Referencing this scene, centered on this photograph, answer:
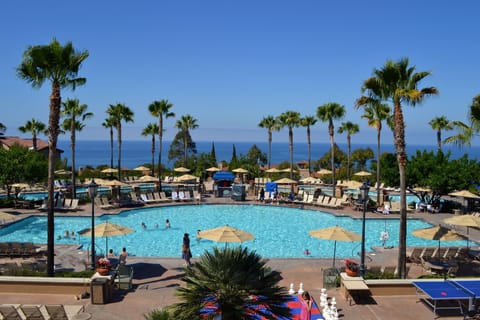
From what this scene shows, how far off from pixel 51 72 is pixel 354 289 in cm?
1186

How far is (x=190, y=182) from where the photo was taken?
40500 millimetres

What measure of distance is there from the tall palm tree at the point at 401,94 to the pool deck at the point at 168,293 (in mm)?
1875

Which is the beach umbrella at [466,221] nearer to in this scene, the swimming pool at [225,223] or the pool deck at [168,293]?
the pool deck at [168,293]

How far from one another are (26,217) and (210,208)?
12127mm

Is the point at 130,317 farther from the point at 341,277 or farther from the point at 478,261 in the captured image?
the point at 478,261

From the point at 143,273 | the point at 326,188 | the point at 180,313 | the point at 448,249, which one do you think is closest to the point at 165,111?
the point at 326,188

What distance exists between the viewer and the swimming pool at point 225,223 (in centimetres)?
1992

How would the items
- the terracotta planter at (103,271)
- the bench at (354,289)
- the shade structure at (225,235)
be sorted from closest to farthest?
the bench at (354,289) < the terracotta planter at (103,271) < the shade structure at (225,235)

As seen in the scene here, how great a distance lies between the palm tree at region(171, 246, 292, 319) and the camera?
6504mm

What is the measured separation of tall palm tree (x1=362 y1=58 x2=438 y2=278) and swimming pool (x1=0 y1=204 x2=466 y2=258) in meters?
5.43

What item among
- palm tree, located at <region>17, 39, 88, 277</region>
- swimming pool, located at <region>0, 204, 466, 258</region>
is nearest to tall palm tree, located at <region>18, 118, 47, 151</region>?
swimming pool, located at <region>0, 204, 466, 258</region>

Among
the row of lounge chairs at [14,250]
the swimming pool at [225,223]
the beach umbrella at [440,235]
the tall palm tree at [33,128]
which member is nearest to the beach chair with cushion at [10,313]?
the row of lounge chairs at [14,250]

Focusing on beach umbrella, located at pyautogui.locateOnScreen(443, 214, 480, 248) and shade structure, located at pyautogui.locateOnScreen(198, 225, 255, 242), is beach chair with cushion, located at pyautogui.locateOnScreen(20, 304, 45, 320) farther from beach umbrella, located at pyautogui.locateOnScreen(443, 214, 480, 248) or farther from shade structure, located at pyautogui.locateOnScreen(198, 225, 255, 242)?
beach umbrella, located at pyautogui.locateOnScreen(443, 214, 480, 248)

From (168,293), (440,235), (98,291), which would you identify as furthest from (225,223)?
(98,291)
